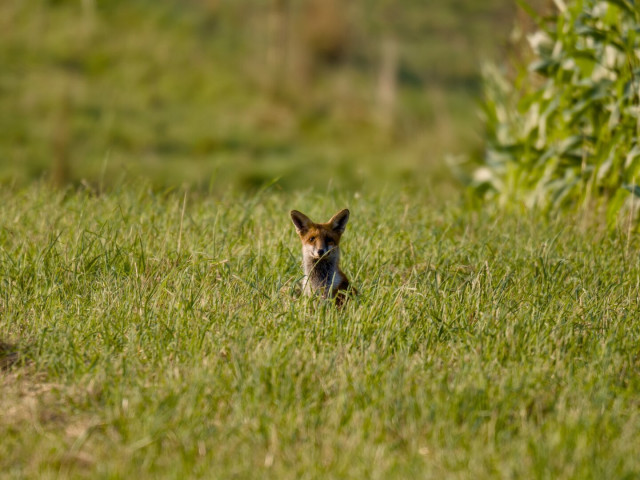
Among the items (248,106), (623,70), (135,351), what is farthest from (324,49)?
(135,351)

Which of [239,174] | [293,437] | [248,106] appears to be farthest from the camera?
[248,106]

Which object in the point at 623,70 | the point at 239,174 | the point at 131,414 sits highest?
the point at 623,70

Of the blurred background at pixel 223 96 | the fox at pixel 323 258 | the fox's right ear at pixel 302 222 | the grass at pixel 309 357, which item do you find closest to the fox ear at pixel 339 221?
the fox at pixel 323 258

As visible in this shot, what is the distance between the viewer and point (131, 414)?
3.30 meters

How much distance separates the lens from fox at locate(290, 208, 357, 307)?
4555 millimetres

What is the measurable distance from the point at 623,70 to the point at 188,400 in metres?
4.78

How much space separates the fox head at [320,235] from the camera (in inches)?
182

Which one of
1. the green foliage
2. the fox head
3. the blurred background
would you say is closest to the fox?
the fox head

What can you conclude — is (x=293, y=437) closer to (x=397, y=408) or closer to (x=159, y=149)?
(x=397, y=408)

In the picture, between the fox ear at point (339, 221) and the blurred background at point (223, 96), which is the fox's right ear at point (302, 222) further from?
the blurred background at point (223, 96)

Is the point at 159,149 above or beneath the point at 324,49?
beneath

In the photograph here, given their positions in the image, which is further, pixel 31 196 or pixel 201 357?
pixel 31 196

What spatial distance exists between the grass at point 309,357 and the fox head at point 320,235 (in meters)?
0.26

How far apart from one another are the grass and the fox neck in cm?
19
